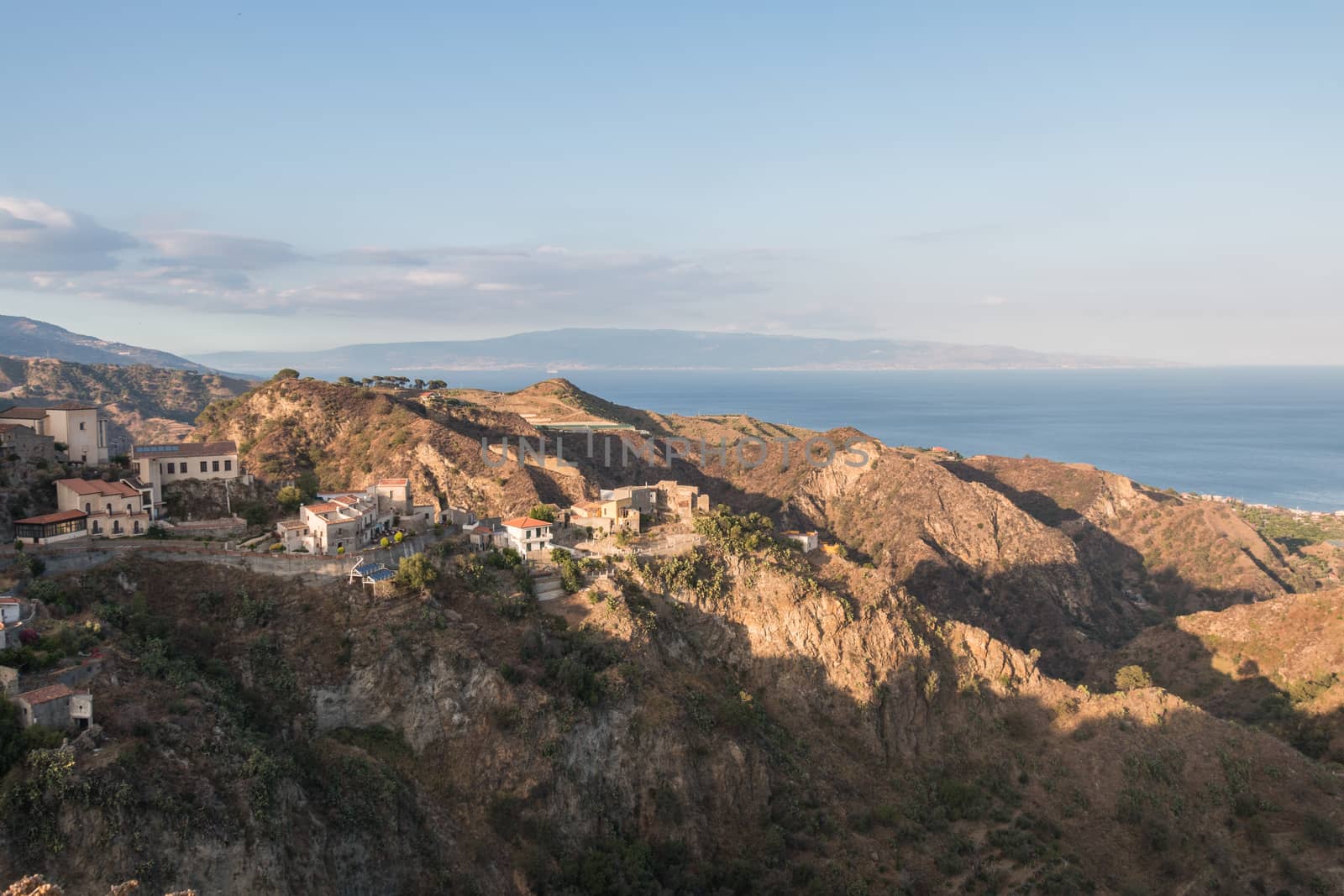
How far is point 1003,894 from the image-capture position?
35.9m

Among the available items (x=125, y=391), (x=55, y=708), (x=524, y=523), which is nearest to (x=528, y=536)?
(x=524, y=523)

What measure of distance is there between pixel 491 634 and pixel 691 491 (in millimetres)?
21923

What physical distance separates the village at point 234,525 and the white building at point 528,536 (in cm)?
6

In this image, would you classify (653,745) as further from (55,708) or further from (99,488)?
(99,488)

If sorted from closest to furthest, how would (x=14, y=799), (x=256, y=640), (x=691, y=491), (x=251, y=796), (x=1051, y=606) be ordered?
(x=14, y=799), (x=251, y=796), (x=256, y=640), (x=691, y=491), (x=1051, y=606)

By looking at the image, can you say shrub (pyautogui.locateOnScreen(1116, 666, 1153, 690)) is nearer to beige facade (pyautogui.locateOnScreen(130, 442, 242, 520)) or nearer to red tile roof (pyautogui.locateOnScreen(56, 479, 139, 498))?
beige facade (pyautogui.locateOnScreen(130, 442, 242, 520))

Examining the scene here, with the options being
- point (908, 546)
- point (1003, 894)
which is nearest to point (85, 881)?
point (1003, 894)

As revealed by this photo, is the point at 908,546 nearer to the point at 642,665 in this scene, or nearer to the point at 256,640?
the point at 642,665

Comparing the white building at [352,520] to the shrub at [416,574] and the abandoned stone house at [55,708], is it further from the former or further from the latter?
the abandoned stone house at [55,708]

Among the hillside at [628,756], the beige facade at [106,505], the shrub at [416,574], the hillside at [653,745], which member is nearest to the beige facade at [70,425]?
the beige facade at [106,505]

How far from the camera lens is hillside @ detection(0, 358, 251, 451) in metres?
135

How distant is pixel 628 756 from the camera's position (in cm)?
3581

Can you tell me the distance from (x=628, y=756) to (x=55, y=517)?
2537 cm

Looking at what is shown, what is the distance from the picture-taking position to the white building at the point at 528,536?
44.1 metres
